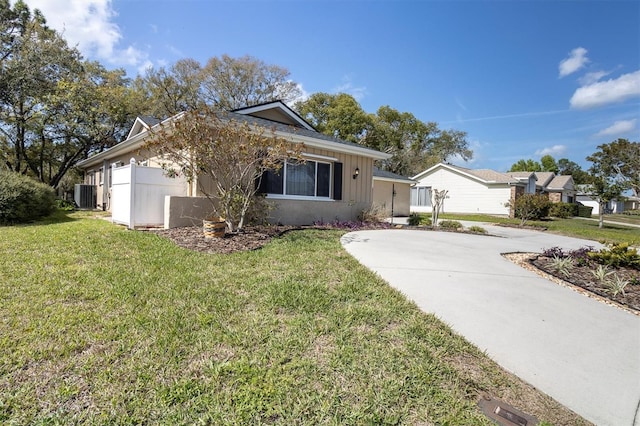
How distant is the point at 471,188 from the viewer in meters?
23.4

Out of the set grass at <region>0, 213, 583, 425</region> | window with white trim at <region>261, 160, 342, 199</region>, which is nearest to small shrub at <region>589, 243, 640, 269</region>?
grass at <region>0, 213, 583, 425</region>

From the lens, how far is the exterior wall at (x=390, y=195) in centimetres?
1886

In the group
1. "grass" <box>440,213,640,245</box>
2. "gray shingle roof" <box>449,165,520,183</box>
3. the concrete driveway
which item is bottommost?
the concrete driveway

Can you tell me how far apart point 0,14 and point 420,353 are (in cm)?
2582

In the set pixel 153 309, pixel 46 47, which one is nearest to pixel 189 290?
pixel 153 309

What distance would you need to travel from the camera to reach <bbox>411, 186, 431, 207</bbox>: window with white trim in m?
24.6

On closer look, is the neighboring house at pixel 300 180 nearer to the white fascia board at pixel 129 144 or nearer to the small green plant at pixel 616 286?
the white fascia board at pixel 129 144

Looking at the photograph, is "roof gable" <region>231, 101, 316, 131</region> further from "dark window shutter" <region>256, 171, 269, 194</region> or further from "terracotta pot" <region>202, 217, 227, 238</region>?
"terracotta pot" <region>202, 217, 227, 238</region>

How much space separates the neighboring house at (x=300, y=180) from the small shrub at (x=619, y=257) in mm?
6913

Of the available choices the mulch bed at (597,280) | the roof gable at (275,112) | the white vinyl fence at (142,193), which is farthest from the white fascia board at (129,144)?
the mulch bed at (597,280)

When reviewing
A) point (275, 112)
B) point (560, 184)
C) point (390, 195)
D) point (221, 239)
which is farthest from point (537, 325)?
point (560, 184)

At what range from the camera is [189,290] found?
3633 mm

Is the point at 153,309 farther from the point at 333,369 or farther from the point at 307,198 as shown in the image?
the point at 307,198

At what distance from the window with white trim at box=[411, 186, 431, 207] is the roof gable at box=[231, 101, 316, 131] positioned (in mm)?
14990
